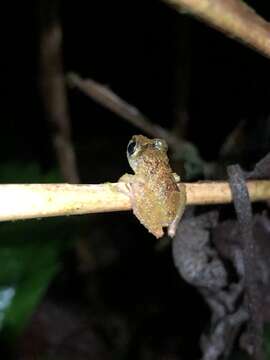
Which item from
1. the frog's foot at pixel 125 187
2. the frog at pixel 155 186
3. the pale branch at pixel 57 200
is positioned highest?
the frog at pixel 155 186

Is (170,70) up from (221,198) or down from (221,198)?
up

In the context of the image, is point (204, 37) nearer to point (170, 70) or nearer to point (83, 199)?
point (170, 70)

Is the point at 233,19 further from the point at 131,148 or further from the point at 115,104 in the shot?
the point at 115,104

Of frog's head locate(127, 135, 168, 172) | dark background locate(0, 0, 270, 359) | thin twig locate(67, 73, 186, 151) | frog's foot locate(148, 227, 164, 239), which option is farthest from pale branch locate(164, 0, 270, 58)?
dark background locate(0, 0, 270, 359)

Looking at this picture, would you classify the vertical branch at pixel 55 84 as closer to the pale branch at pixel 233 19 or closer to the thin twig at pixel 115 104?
the thin twig at pixel 115 104

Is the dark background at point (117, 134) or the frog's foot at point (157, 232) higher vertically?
the dark background at point (117, 134)

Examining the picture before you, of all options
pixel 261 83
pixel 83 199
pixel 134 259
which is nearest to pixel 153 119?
pixel 134 259

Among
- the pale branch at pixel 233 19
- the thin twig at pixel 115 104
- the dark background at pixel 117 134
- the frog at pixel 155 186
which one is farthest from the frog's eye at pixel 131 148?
the dark background at pixel 117 134
